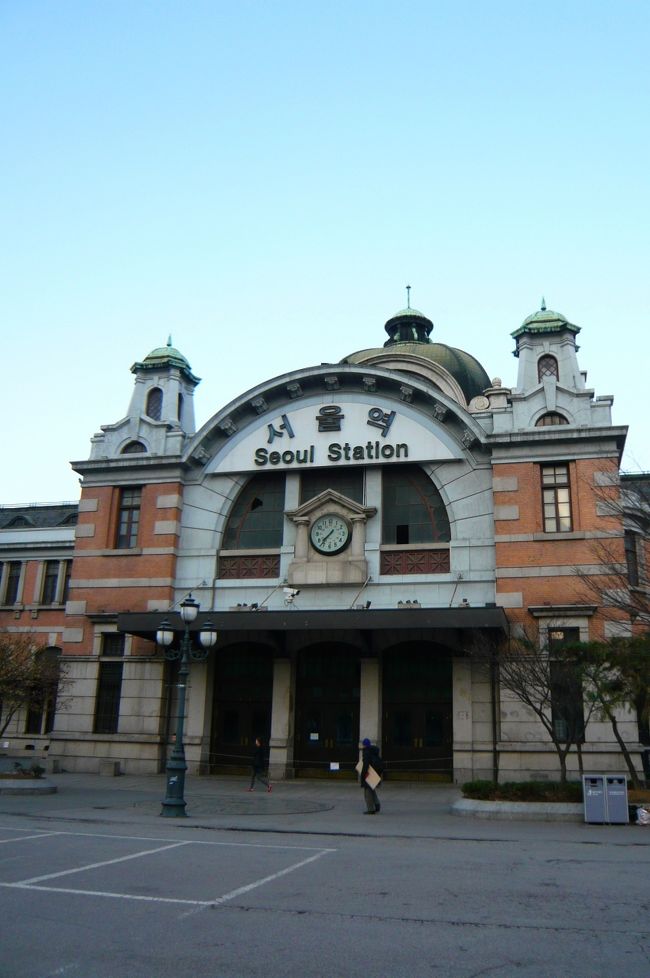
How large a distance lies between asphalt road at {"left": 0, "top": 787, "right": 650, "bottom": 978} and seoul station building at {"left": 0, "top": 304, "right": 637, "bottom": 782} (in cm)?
1097

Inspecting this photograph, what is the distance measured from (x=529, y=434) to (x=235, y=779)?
48.7ft

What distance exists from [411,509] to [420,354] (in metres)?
14.1

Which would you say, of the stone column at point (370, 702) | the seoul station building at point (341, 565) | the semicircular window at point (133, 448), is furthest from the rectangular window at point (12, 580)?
the stone column at point (370, 702)

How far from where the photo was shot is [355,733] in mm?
29016

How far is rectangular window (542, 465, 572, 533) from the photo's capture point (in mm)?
27453

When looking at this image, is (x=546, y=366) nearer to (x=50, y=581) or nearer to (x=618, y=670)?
(x=618, y=670)

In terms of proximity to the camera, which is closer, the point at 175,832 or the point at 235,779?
the point at 175,832

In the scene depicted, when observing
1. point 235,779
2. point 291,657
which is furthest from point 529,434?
point 235,779

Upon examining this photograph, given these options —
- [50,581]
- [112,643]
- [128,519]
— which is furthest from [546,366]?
[50,581]

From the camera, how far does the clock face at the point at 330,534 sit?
96.3 feet

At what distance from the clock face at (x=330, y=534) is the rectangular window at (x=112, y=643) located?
791 cm

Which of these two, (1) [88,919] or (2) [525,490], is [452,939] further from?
(2) [525,490]

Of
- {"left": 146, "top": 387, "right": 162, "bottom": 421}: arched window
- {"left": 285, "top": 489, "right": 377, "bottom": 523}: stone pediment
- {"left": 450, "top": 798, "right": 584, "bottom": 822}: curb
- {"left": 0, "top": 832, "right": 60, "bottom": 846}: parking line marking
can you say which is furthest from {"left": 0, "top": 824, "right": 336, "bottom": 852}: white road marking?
{"left": 146, "top": 387, "right": 162, "bottom": 421}: arched window

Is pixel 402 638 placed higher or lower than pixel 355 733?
higher
